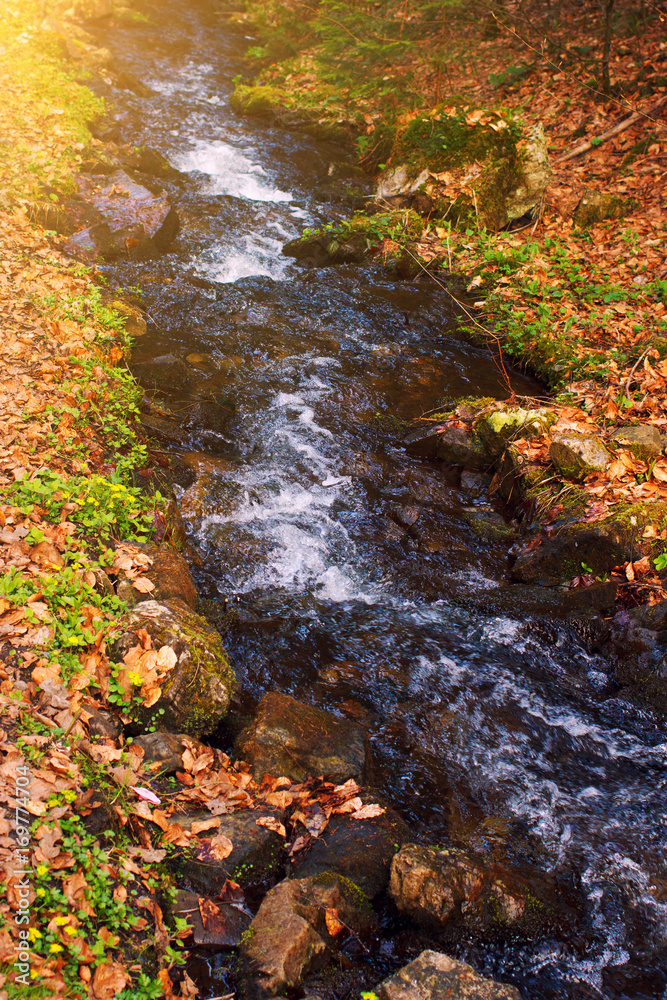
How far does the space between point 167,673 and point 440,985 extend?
2.10 m

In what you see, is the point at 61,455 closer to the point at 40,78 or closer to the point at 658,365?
the point at 658,365

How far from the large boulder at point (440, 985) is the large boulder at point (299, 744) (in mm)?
1167

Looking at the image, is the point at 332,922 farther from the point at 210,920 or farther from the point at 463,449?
the point at 463,449

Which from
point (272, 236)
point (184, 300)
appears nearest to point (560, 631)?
point (184, 300)

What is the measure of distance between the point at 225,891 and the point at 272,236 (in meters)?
9.83

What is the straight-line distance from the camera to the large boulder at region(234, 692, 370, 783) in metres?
3.47

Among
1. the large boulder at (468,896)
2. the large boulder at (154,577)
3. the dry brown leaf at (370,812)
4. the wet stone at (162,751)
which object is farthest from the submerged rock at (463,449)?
the wet stone at (162,751)

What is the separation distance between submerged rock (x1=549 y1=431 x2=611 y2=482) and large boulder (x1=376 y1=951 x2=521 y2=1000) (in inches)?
164

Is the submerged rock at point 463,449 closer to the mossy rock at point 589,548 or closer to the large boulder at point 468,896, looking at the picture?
the mossy rock at point 589,548

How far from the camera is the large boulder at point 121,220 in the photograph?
8312mm

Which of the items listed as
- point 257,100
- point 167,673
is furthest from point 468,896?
point 257,100

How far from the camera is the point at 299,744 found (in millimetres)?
3607

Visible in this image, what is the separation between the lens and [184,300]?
324 inches

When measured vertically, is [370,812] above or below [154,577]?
below
